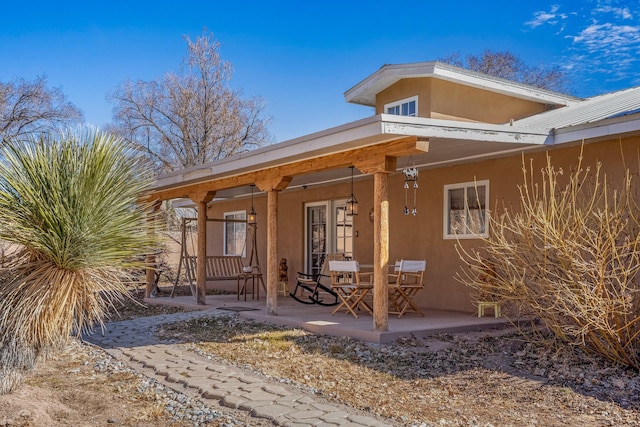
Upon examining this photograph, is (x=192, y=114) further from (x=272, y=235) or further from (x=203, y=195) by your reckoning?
(x=272, y=235)

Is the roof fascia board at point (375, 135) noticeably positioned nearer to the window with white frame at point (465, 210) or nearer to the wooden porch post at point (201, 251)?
the window with white frame at point (465, 210)

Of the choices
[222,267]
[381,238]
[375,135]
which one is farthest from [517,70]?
[375,135]

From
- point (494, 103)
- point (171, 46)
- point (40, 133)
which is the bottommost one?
point (40, 133)

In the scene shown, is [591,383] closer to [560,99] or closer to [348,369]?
[348,369]

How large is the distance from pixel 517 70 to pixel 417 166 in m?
15.4

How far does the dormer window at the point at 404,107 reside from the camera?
10.3 m

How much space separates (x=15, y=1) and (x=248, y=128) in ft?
32.8

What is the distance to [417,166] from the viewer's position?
8977mm

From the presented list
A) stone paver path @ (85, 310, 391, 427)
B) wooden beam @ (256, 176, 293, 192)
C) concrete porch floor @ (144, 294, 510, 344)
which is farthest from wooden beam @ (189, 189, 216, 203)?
stone paver path @ (85, 310, 391, 427)

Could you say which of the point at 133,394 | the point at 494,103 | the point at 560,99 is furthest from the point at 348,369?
the point at 560,99

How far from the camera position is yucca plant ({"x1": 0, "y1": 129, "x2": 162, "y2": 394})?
410 centimetres

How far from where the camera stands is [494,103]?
10.4 meters

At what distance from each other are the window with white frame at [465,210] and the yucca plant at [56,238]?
17.3 feet

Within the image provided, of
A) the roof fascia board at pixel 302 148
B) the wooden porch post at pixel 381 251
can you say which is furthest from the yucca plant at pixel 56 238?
the wooden porch post at pixel 381 251
